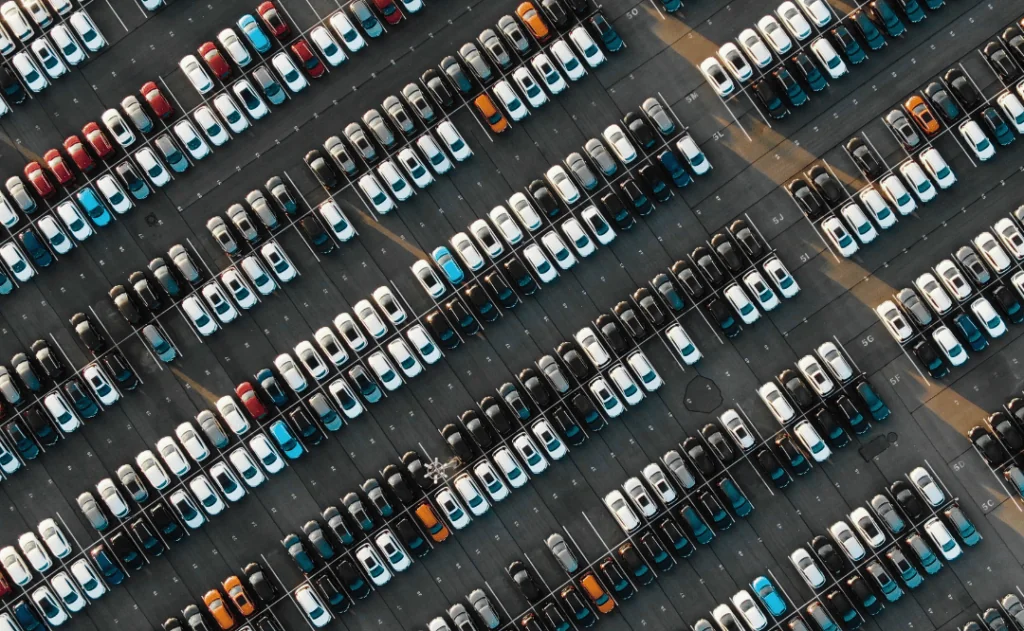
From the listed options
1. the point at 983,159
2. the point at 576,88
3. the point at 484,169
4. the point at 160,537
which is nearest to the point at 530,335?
the point at 484,169

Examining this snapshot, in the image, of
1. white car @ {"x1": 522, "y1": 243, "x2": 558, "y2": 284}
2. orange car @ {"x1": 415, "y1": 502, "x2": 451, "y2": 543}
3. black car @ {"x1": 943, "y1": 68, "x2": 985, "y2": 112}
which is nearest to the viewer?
white car @ {"x1": 522, "y1": 243, "x2": 558, "y2": 284}

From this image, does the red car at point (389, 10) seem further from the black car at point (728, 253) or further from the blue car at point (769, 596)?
the blue car at point (769, 596)

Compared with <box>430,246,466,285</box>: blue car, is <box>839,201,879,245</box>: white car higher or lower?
lower

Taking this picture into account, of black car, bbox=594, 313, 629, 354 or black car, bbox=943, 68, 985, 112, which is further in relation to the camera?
black car, bbox=943, 68, 985, 112

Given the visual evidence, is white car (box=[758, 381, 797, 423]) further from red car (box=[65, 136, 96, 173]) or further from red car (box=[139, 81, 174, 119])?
red car (box=[65, 136, 96, 173])

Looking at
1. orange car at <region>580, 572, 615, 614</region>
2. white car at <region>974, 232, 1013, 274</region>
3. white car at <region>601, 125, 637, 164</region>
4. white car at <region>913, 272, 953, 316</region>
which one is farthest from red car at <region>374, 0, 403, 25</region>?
white car at <region>974, 232, 1013, 274</region>

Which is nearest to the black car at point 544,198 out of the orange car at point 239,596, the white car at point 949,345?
the white car at point 949,345

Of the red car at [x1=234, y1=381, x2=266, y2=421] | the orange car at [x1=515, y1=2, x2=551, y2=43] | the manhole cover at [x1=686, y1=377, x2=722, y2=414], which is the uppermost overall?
the orange car at [x1=515, y1=2, x2=551, y2=43]
